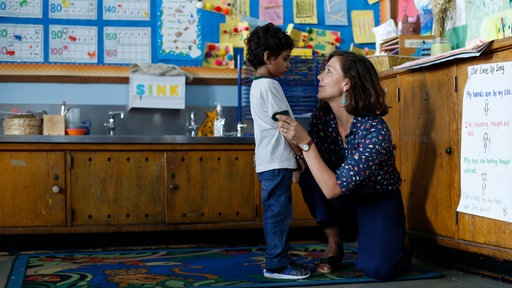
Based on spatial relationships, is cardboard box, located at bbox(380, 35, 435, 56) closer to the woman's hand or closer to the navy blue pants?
the navy blue pants

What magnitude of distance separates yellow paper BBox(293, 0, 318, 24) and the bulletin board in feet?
0.88

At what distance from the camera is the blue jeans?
263 centimetres

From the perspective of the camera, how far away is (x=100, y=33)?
13.6 feet

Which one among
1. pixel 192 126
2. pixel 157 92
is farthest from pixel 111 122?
pixel 192 126

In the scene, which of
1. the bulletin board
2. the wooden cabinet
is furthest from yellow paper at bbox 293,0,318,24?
the wooden cabinet

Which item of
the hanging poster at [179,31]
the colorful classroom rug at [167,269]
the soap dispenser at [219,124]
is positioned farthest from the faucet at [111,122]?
the colorful classroom rug at [167,269]

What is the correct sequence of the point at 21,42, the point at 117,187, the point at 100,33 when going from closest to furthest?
the point at 117,187 → the point at 21,42 → the point at 100,33

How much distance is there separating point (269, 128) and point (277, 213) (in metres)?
0.35

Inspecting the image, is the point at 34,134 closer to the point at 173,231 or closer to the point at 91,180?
the point at 91,180

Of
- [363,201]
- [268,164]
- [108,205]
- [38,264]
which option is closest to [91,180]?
[108,205]

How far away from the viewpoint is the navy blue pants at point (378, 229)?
2.66m

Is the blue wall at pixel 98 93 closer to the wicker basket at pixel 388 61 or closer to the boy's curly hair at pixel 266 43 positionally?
the wicker basket at pixel 388 61

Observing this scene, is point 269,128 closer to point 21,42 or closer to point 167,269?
point 167,269

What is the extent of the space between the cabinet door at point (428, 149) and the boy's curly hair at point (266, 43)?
72cm
